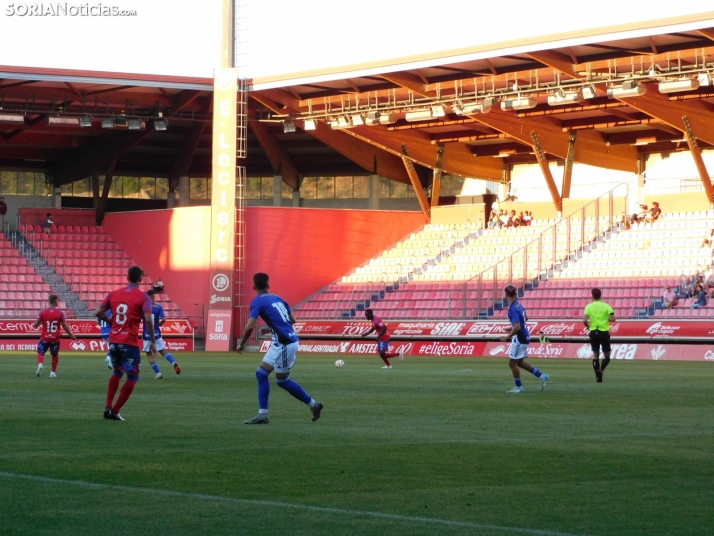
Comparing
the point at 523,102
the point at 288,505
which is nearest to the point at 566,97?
the point at 523,102

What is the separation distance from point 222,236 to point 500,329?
486 inches

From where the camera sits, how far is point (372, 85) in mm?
45906

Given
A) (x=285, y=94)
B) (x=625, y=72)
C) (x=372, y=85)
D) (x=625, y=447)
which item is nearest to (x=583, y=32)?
(x=625, y=72)

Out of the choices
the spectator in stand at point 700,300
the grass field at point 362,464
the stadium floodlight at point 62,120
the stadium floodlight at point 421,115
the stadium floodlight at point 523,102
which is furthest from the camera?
the stadium floodlight at point 62,120

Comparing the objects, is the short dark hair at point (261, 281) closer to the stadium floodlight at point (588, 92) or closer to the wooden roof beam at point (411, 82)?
the stadium floodlight at point (588, 92)

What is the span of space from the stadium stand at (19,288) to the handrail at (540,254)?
17305 mm

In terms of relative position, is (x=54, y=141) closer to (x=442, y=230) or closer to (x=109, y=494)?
(x=442, y=230)

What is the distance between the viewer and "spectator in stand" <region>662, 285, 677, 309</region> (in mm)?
39938

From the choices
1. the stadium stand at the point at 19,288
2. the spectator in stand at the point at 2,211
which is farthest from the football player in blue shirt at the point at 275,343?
the spectator in stand at the point at 2,211

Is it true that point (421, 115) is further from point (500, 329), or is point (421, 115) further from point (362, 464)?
point (362, 464)

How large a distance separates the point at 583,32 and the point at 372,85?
1157cm

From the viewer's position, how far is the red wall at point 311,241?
5009 cm

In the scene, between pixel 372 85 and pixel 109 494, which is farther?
pixel 372 85

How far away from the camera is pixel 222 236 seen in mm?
46906
